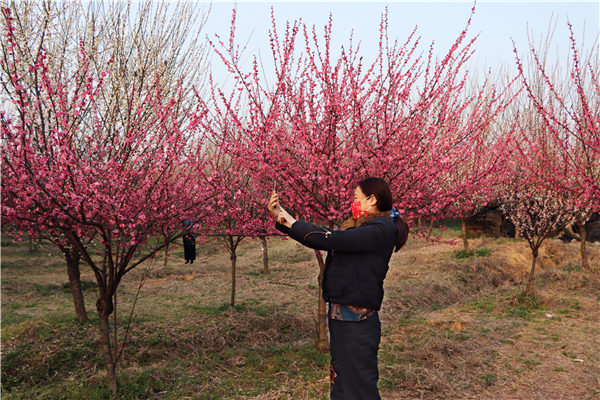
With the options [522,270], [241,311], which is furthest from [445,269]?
[241,311]

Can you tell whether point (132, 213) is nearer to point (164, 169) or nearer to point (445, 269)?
point (164, 169)

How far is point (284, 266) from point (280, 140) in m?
9.38

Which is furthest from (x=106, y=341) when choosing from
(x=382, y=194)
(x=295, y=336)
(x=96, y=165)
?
(x=295, y=336)

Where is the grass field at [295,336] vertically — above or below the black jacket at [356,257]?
below

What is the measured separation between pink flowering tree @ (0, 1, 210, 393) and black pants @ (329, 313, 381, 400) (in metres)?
2.35

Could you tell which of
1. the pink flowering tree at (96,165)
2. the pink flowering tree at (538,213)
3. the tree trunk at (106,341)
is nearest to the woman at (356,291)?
the pink flowering tree at (96,165)

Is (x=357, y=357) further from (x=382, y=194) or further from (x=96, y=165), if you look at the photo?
(x=96, y=165)

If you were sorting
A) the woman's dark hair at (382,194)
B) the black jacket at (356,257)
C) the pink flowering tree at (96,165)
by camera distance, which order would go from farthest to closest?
the pink flowering tree at (96,165)
the woman's dark hair at (382,194)
the black jacket at (356,257)

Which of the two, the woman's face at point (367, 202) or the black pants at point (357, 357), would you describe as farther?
the woman's face at point (367, 202)

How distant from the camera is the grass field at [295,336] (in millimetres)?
4859

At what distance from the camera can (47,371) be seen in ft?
18.4

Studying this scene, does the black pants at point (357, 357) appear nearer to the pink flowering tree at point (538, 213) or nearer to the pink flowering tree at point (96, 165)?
the pink flowering tree at point (96, 165)

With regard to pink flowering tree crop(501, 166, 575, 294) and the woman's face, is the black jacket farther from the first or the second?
pink flowering tree crop(501, 166, 575, 294)

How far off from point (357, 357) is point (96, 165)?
3.55 meters
